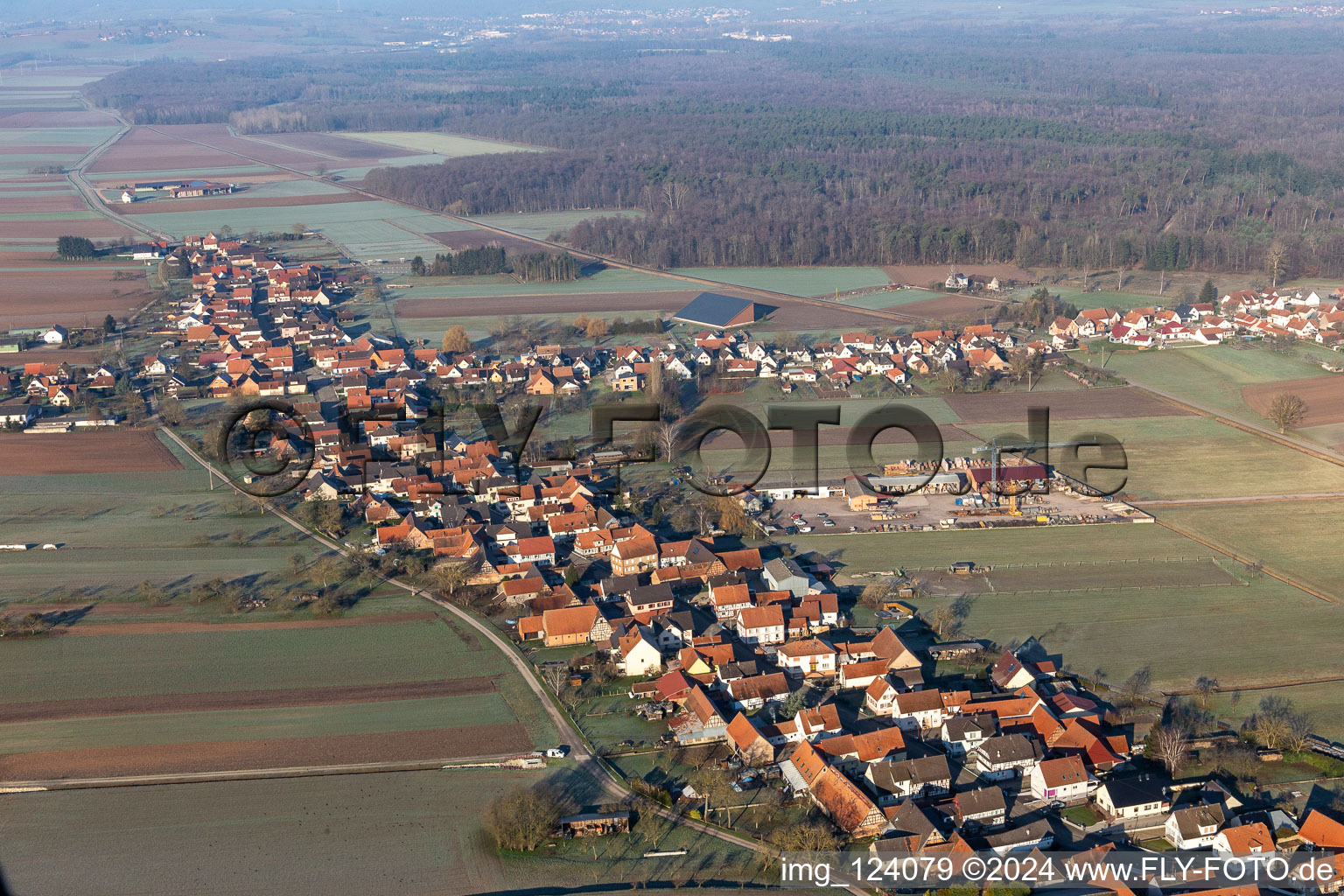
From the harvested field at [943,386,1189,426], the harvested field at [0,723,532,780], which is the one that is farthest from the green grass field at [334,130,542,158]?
the harvested field at [0,723,532,780]

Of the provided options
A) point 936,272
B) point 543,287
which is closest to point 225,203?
point 543,287

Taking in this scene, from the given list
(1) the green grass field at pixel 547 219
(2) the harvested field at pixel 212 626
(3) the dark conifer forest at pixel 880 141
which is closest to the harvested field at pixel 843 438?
(2) the harvested field at pixel 212 626

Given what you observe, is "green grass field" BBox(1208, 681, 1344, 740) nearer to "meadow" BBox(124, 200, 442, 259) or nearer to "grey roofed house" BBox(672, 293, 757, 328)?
"grey roofed house" BBox(672, 293, 757, 328)

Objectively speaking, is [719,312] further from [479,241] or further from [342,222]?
[342,222]

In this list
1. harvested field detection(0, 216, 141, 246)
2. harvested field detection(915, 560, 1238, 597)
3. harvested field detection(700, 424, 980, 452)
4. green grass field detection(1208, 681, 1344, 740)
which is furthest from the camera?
harvested field detection(0, 216, 141, 246)

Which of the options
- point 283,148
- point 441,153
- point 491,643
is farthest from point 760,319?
point 283,148

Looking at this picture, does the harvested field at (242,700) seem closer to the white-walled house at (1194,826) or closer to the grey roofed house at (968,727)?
the grey roofed house at (968,727)
